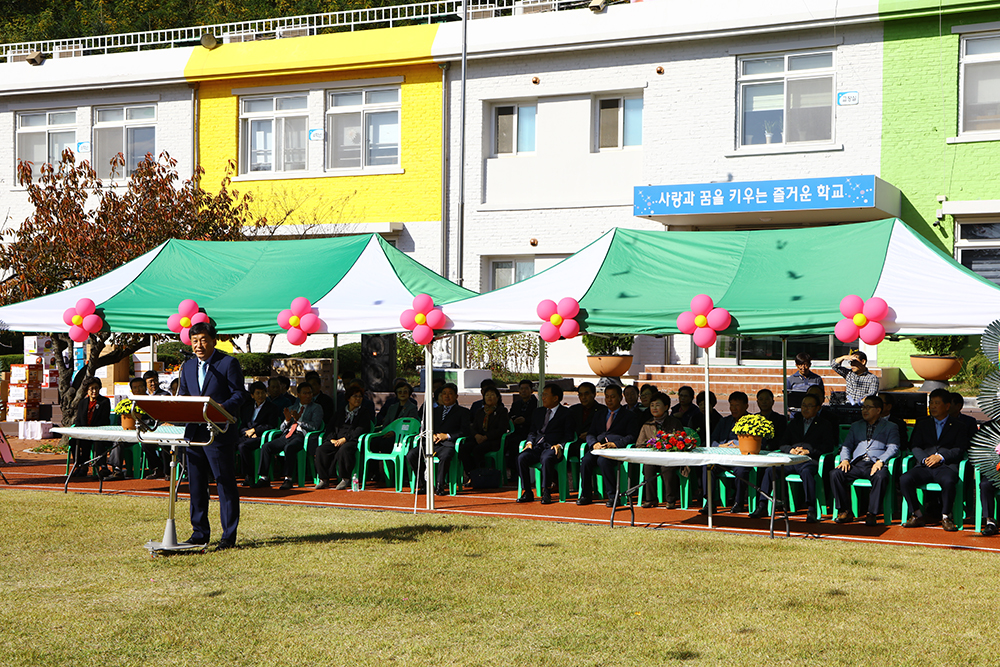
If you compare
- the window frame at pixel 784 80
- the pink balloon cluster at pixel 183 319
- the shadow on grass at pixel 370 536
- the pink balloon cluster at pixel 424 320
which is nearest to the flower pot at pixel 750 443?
the shadow on grass at pixel 370 536

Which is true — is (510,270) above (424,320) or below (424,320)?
above

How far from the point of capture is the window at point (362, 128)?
24.2 m

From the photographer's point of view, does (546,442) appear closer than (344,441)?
Yes

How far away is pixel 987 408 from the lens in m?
7.65

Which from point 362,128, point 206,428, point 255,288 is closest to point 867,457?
point 206,428

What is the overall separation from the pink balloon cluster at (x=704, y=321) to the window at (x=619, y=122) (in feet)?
41.6

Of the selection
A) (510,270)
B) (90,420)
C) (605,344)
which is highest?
(510,270)

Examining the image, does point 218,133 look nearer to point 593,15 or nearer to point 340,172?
point 340,172

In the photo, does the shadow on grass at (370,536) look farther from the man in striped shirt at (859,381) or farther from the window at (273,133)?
the window at (273,133)

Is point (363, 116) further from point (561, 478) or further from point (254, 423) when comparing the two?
point (561, 478)

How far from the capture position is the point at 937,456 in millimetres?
10320

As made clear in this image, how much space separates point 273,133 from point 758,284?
1640 centimetres

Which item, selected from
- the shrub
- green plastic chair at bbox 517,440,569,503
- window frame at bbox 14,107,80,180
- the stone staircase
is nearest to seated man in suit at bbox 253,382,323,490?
green plastic chair at bbox 517,440,569,503

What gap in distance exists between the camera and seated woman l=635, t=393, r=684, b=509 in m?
11.6
